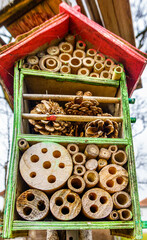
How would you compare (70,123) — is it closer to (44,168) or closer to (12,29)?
(44,168)

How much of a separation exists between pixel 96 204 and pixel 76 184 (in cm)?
23

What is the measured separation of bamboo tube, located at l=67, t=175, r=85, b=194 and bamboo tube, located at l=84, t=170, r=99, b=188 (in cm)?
4

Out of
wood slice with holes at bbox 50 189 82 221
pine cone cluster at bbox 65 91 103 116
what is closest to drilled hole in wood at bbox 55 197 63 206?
wood slice with holes at bbox 50 189 82 221

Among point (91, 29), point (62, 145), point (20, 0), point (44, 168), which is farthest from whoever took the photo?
point (20, 0)

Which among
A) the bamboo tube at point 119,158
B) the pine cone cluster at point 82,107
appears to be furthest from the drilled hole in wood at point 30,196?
the pine cone cluster at point 82,107

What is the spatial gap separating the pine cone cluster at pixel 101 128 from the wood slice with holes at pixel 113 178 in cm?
33

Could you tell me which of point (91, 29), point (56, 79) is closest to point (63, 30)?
point (91, 29)

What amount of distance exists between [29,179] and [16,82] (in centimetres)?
96

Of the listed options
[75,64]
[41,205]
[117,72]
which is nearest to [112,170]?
[41,205]

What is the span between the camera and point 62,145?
1.85 m

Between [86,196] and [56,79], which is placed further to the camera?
[56,79]

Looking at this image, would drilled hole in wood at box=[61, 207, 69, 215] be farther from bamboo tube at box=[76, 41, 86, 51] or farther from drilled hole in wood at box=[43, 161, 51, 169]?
bamboo tube at box=[76, 41, 86, 51]

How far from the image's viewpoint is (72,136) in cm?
203

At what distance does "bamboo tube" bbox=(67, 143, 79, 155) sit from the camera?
1793mm
